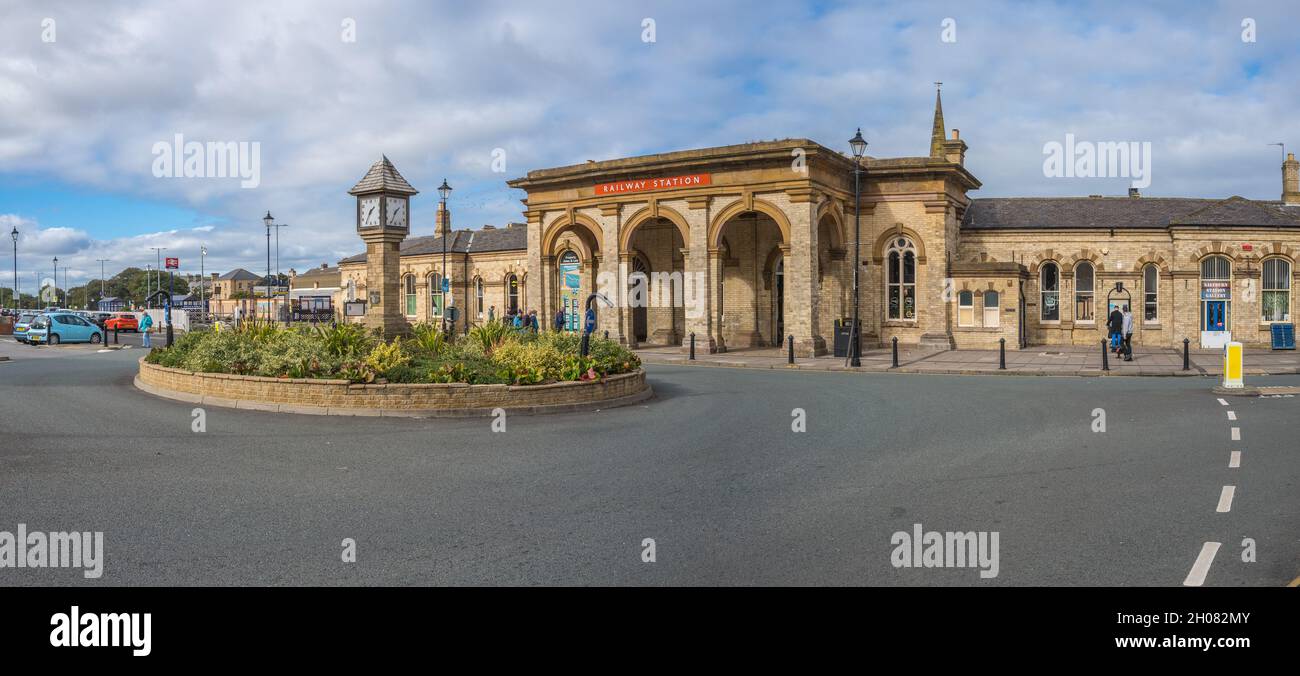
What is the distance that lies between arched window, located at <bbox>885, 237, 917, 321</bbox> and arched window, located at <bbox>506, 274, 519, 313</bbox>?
21.8 meters

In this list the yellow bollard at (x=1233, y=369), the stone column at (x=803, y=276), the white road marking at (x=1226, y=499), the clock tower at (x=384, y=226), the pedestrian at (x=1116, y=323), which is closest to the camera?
the white road marking at (x=1226, y=499)

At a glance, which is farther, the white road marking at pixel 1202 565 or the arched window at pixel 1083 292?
the arched window at pixel 1083 292

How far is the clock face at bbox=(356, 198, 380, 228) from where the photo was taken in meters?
18.9

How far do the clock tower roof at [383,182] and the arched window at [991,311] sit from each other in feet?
69.2

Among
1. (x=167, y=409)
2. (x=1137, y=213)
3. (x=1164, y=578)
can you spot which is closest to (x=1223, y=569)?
(x=1164, y=578)

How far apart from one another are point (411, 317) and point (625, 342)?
2234cm

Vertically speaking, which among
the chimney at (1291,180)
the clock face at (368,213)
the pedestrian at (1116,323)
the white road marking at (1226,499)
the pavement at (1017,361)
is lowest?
the white road marking at (1226,499)

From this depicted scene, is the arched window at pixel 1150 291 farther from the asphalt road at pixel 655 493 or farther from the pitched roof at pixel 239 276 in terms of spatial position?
the pitched roof at pixel 239 276

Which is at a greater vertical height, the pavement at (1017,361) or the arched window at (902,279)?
the arched window at (902,279)

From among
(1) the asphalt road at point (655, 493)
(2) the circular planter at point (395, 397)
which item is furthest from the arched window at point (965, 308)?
(2) the circular planter at point (395, 397)

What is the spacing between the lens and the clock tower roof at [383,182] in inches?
744

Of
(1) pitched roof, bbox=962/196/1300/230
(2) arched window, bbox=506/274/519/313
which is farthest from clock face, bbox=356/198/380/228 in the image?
(2) arched window, bbox=506/274/519/313
